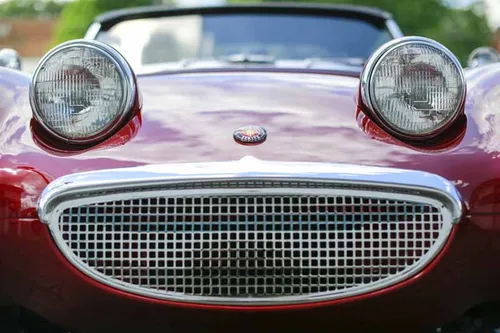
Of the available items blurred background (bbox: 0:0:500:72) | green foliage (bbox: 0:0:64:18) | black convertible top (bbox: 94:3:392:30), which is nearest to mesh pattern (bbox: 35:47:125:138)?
black convertible top (bbox: 94:3:392:30)

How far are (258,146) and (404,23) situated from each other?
37530 mm

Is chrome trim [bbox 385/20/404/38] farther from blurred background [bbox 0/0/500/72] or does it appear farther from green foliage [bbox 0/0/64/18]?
green foliage [bbox 0/0/64/18]

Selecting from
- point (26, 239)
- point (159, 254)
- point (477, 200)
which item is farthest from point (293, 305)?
point (26, 239)

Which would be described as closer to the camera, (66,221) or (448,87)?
(66,221)

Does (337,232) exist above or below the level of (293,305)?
above

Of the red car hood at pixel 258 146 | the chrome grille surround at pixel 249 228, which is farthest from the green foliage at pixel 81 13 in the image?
the chrome grille surround at pixel 249 228

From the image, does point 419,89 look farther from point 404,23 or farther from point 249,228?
point 404,23

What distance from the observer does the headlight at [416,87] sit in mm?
2400

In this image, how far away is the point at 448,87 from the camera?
2420mm

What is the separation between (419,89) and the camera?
A: 95.0 inches

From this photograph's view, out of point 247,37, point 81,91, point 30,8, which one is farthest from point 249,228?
point 30,8

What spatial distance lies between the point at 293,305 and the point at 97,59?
85 centimetres

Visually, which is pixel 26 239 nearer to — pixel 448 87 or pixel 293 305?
pixel 293 305

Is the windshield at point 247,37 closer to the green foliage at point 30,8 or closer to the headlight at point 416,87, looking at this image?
the headlight at point 416,87
